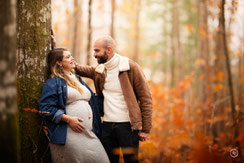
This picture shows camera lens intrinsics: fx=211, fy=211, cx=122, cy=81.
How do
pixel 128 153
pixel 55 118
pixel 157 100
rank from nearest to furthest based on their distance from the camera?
1. pixel 55 118
2. pixel 128 153
3. pixel 157 100

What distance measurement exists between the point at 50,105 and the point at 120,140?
130 centimetres

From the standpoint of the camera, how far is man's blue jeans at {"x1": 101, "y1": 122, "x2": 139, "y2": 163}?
3.45 metres

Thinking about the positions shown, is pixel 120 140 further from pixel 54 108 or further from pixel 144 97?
pixel 54 108

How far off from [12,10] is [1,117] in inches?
35.0

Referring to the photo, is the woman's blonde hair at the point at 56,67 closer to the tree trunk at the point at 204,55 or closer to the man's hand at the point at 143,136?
the man's hand at the point at 143,136

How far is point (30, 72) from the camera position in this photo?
2.95 m

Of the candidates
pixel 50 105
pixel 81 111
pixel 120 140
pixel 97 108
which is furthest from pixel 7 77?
pixel 120 140

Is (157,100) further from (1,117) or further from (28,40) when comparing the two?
(1,117)

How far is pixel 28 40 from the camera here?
9.62 feet

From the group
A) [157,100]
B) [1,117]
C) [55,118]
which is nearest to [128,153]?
[55,118]

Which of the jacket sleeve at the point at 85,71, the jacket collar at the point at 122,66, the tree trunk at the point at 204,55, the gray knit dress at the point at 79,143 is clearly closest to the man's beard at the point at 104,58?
the jacket collar at the point at 122,66

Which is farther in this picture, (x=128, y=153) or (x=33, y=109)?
(x=128, y=153)

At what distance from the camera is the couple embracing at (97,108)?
114 inches

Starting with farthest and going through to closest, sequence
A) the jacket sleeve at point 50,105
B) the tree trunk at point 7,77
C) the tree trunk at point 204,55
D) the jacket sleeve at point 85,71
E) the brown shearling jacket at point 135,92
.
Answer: the tree trunk at point 204,55, the jacket sleeve at point 85,71, the brown shearling jacket at point 135,92, the jacket sleeve at point 50,105, the tree trunk at point 7,77
